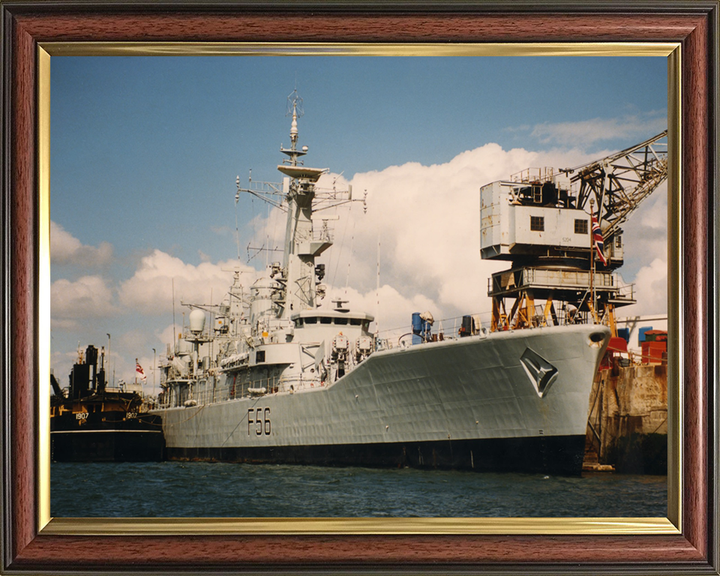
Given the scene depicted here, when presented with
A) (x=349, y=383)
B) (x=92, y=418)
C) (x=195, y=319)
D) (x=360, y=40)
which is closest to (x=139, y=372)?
(x=92, y=418)

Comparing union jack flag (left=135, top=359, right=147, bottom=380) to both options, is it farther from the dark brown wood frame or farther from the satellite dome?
the dark brown wood frame

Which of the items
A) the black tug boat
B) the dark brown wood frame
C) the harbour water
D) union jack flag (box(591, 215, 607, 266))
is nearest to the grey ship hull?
the harbour water

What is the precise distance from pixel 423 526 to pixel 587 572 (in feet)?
3.40

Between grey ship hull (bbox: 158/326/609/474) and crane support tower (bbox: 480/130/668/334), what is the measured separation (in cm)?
99

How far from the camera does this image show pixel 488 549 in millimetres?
4574

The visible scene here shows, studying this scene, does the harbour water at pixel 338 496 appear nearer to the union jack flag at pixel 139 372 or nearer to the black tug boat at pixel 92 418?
the black tug boat at pixel 92 418

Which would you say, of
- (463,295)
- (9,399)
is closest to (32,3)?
(9,399)

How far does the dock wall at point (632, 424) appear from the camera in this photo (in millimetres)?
5054

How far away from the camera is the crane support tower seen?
6.02m

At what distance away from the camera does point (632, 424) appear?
21.5ft

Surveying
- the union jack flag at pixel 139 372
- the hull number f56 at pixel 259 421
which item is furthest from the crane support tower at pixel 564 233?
the hull number f56 at pixel 259 421

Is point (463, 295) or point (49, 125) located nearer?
point (49, 125)

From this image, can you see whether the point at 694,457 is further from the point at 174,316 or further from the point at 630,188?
the point at 174,316

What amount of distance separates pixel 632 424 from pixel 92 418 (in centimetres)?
560
